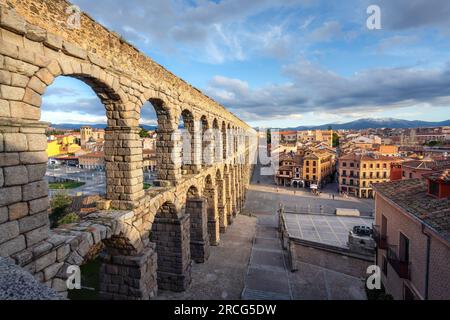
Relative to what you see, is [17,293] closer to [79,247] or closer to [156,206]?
[79,247]

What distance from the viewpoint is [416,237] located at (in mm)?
10078

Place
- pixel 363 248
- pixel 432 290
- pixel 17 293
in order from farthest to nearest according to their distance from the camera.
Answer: pixel 363 248 < pixel 432 290 < pixel 17 293

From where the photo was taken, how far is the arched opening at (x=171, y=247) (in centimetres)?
1305

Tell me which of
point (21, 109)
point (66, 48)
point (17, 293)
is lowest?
Result: point (17, 293)

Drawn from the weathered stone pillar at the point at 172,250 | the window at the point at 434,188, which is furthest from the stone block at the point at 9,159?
the window at the point at 434,188

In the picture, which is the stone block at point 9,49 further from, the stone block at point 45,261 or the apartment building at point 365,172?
the apartment building at point 365,172

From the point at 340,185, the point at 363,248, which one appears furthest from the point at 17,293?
the point at 340,185

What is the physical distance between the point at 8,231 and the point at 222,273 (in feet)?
42.3

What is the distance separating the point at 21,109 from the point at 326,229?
2968 cm

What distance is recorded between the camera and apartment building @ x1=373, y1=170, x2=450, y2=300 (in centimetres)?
846

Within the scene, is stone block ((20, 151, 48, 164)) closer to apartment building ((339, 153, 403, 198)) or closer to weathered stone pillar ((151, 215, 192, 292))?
weathered stone pillar ((151, 215, 192, 292))

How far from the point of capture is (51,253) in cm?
596

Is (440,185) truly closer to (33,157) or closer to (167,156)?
(167,156)

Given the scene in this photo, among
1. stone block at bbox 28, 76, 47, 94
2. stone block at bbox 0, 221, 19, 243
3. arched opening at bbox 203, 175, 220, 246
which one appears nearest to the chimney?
arched opening at bbox 203, 175, 220, 246
